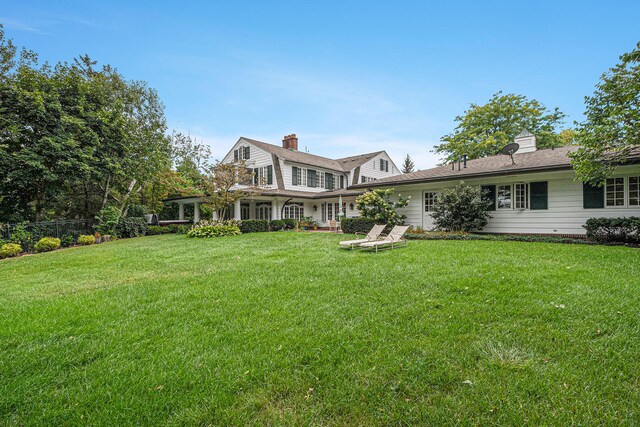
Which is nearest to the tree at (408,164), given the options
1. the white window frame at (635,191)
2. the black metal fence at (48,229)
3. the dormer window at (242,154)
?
the dormer window at (242,154)

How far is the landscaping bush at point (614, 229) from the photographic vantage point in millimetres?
9461

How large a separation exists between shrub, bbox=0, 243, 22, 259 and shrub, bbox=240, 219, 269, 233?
9.88m

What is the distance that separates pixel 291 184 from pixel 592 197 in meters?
17.2

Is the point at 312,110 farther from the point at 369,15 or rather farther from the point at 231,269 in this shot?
the point at 231,269

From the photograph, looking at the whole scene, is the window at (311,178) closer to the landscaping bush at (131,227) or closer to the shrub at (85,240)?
the landscaping bush at (131,227)

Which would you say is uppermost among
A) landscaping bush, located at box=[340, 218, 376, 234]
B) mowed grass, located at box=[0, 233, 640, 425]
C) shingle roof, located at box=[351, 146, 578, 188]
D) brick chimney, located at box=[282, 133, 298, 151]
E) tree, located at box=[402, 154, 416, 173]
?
tree, located at box=[402, 154, 416, 173]

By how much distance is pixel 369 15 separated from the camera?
435 inches

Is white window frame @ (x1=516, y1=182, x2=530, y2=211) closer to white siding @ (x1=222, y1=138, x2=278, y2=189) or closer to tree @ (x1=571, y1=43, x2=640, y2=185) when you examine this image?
tree @ (x1=571, y1=43, x2=640, y2=185)

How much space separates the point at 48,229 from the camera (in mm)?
14031

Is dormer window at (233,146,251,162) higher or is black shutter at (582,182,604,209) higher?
dormer window at (233,146,251,162)

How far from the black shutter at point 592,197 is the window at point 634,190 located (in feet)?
2.50

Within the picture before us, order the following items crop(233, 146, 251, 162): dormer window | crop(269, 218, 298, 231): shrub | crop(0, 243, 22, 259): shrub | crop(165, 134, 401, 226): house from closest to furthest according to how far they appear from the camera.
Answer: crop(0, 243, 22, 259): shrub
crop(269, 218, 298, 231): shrub
crop(165, 134, 401, 226): house
crop(233, 146, 251, 162): dormer window

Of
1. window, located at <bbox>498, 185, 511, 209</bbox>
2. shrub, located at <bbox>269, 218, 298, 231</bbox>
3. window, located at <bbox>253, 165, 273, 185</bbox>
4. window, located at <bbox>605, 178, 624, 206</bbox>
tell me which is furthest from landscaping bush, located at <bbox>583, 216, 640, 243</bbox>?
window, located at <bbox>253, 165, 273, 185</bbox>

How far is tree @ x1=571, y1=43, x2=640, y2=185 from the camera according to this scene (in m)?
7.89
